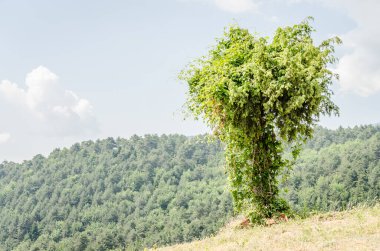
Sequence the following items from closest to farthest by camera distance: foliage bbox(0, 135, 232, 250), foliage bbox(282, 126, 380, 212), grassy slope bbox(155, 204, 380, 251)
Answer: grassy slope bbox(155, 204, 380, 251), foliage bbox(282, 126, 380, 212), foliage bbox(0, 135, 232, 250)

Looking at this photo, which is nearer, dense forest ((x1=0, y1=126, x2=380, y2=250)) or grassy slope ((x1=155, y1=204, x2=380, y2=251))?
grassy slope ((x1=155, y1=204, x2=380, y2=251))

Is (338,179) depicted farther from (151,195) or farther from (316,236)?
(316,236)

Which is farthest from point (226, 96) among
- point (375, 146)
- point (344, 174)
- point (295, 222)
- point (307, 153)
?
point (307, 153)

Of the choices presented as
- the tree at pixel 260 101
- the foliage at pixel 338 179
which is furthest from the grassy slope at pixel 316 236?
the foliage at pixel 338 179

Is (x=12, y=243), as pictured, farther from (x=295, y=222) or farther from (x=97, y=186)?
(x=295, y=222)

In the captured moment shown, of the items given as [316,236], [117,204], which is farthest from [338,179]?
[316,236]

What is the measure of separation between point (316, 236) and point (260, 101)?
657cm

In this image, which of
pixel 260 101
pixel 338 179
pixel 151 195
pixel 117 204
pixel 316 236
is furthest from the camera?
pixel 151 195

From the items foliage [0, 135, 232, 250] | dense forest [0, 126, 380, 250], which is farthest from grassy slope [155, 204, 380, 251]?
foliage [0, 135, 232, 250]

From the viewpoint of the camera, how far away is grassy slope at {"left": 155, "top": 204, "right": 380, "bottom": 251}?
10945mm

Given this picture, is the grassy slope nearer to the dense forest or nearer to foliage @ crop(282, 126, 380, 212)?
the dense forest

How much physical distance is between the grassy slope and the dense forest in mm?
62716

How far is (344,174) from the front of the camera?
10706 centimetres

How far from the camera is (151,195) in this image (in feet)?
536
